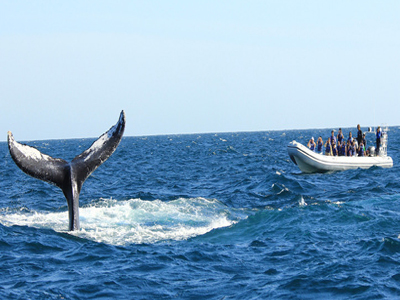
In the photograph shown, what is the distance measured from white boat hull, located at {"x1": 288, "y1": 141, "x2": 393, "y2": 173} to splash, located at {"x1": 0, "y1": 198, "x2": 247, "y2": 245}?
1147cm

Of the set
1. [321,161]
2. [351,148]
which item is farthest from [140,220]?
[351,148]

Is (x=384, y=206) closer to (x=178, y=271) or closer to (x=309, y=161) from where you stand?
(x=178, y=271)

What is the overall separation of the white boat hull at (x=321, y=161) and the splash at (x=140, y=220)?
11.5m

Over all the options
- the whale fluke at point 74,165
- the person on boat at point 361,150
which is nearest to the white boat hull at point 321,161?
the person on boat at point 361,150

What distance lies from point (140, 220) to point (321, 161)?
15.7m

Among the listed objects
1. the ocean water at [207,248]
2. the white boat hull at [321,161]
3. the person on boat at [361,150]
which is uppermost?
the person on boat at [361,150]

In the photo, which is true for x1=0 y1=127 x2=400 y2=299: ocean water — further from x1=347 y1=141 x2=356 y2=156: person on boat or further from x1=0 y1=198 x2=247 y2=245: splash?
x1=347 y1=141 x2=356 y2=156: person on boat

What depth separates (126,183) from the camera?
84.2ft

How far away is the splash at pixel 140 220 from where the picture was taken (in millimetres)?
12210

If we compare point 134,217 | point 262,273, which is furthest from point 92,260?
point 134,217

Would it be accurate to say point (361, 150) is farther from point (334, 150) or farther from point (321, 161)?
point (321, 161)

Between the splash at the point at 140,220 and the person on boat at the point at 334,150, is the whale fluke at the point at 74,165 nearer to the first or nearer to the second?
the splash at the point at 140,220

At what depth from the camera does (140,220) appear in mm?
13992

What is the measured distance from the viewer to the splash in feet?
40.1
